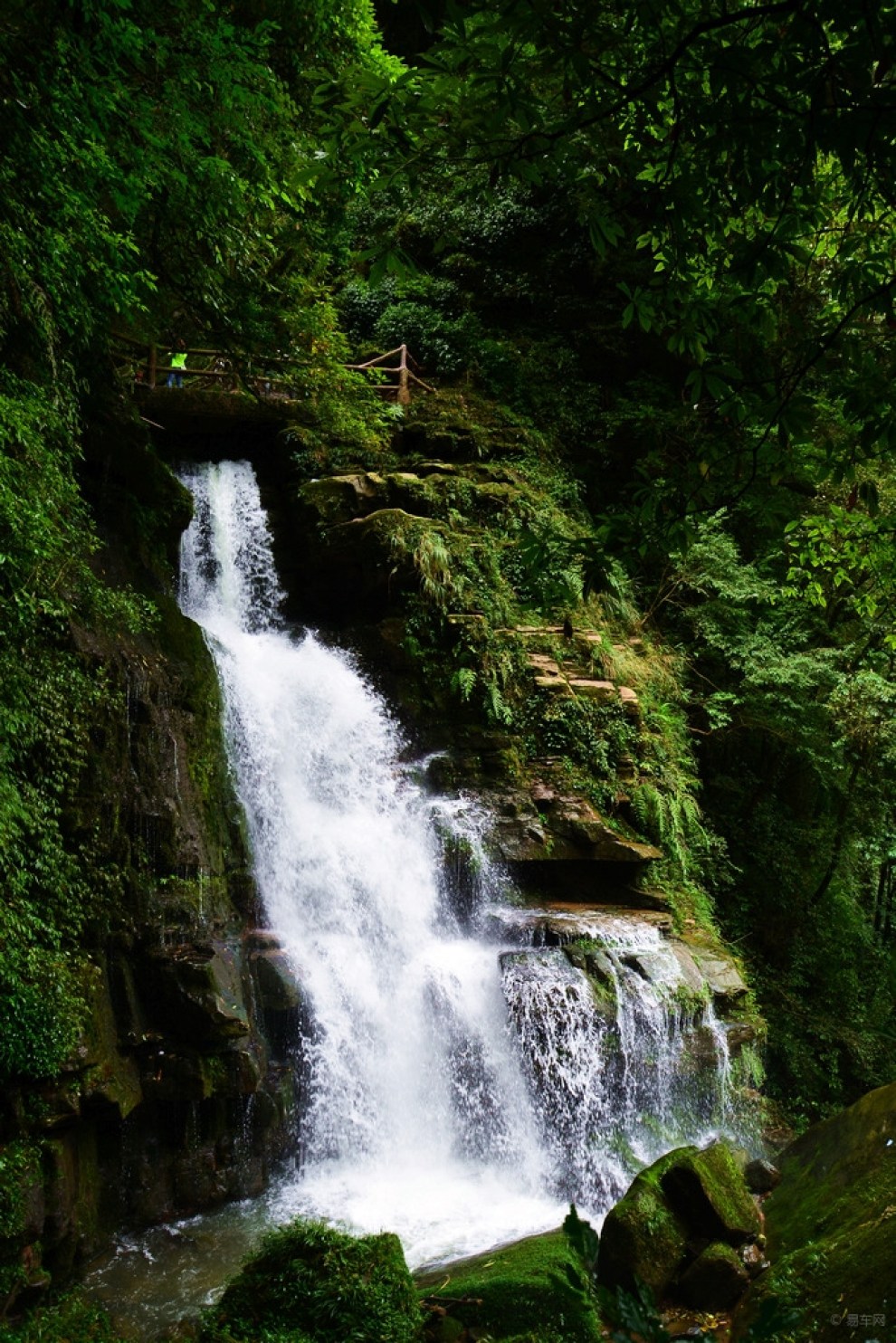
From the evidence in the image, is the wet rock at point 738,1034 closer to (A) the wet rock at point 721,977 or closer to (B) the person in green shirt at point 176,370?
(A) the wet rock at point 721,977

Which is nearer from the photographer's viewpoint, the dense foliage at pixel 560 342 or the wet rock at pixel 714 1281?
the dense foliage at pixel 560 342

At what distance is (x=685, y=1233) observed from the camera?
5.32 m

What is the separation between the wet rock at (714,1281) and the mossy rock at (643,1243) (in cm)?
12

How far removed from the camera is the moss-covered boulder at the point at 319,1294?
11.6ft

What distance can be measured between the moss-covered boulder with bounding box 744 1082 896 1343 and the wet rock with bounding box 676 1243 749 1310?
255 mm

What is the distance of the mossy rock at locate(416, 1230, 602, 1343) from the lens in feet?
13.2

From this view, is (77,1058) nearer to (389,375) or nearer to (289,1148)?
(289,1148)

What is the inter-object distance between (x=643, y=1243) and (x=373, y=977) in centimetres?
371

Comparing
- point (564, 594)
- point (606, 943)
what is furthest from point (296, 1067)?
point (564, 594)

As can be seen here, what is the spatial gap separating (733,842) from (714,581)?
160 inches

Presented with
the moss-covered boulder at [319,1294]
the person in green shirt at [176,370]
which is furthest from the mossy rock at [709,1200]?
the person in green shirt at [176,370]

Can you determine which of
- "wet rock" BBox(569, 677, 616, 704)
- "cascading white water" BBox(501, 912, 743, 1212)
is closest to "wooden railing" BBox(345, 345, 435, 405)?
"wet rock" BBox(569, 677, 616, 704)

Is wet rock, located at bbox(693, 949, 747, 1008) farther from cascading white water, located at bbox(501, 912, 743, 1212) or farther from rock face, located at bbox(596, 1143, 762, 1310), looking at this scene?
rock face, located at bbox(596, 1143, 762, 1310)

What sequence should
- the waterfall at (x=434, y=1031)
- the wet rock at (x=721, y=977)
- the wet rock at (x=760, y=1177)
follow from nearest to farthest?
the wet rock at (x=760, y=1177) < the waterfall at (x=434, y=1031) < the wet rock at (x=721, y=977)
